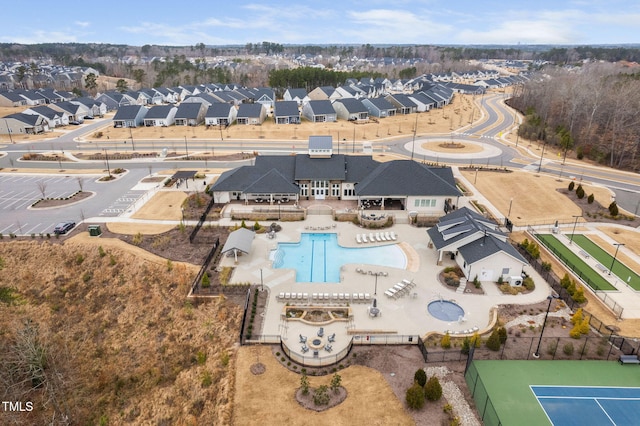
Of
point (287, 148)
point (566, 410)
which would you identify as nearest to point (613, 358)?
point (566, 410)

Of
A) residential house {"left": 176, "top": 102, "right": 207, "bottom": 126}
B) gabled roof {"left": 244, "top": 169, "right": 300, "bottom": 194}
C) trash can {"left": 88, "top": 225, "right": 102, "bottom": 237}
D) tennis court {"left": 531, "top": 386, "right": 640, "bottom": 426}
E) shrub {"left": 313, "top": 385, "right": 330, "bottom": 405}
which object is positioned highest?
residential house {"left": 176, "top": 102, "right": 207, "bottom": 126}

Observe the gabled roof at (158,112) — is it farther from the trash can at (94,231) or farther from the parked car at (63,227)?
the trash can at (94,231)

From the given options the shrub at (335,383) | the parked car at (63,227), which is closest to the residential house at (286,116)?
the parked car at (63,227)

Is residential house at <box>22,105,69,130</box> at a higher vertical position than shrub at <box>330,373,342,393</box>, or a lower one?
higher

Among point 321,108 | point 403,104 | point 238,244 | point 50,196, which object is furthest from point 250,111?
point 238,244

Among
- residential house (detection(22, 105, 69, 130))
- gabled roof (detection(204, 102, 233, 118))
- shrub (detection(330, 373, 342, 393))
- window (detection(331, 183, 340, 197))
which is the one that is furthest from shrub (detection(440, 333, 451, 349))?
residential house (detection(22, 105, 69, 130))

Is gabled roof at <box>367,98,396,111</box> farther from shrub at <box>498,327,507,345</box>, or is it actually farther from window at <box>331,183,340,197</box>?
shrub at <box>498,327,507,345</box>
